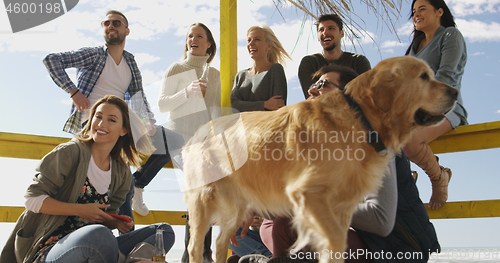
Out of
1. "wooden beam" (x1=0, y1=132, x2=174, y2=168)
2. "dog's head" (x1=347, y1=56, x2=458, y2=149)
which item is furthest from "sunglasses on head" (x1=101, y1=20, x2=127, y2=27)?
"dog's head" (x1=347, y1=56, x2=458, y2=149)

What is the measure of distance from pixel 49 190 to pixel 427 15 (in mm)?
3264

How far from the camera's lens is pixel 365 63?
3080 millimetres

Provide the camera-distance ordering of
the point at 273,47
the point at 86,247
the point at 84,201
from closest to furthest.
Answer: the point at 86,247
the point at 84,201
the point at 273,47

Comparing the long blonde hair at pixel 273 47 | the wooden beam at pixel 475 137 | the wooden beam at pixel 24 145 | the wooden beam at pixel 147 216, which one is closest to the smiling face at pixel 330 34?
the long blonde hair at pixel 273 47

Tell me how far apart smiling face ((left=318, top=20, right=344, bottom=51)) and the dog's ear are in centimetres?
166

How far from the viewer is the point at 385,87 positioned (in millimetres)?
1599

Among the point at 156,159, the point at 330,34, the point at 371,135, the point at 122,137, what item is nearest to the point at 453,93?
the point at 371,135

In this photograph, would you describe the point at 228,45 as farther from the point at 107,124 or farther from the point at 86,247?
the point at 86,247

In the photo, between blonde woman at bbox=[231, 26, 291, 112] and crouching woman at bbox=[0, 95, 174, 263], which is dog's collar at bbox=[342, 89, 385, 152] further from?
crouching woman at bbox=[0, 95, 174, 263]

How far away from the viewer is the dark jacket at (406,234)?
1683mm

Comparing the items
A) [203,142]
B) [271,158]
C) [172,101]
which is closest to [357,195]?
[271,158]

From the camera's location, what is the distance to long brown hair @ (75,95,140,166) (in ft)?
7.38

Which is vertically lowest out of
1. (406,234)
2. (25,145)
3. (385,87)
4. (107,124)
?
(406,234)

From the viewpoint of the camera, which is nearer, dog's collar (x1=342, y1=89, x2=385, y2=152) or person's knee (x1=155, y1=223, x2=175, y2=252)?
dog's collar (x1=342, y1=89, x2=385, y2=152)
